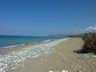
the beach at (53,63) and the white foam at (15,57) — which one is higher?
the beach at (53,63)

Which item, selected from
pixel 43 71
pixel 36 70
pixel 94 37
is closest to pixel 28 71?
pixel 36 70

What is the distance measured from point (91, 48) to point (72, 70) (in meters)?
4.89

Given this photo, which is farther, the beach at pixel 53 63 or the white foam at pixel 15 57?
the white foam at pixel 15 57

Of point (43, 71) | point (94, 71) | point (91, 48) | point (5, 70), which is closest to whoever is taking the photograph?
point (94, 71)

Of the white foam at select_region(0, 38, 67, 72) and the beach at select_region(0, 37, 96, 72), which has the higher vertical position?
the beach at select_region(0, 37, 96, 72)

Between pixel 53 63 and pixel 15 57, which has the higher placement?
pixel 53 63

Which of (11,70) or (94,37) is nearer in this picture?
(11,70)

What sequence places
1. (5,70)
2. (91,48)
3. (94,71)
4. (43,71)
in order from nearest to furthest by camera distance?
(94,71)
(43,71)
(5,70)
(91,48)

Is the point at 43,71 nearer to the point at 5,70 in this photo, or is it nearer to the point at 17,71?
the point at 17,71

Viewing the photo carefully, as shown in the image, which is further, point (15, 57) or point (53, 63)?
point (15, 57)

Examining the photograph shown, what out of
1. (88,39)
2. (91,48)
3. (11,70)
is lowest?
(11,70)

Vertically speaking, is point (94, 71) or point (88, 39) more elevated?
point (88, 39)

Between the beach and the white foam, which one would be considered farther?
the white foam

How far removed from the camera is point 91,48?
32.4 ft
